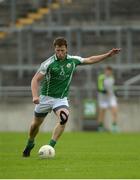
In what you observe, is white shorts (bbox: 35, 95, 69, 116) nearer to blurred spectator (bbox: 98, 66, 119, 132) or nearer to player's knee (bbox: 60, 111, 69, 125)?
player's knee (bbox: 60, 111, 69, 125)

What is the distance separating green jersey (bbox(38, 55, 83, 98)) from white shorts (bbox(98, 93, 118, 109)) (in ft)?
48.7

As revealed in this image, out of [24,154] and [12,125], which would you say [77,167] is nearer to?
[24,154]

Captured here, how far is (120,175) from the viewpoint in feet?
39.2

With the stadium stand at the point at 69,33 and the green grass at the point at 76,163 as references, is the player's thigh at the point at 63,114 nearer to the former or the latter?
the green grass at the point at 76,163

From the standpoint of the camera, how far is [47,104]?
51.0 ft

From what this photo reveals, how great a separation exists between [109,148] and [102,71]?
14.5m

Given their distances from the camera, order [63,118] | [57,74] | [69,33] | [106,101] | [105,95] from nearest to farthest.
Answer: [63,118] → [57,74] → [106,101] → [105,95] → [69,33]

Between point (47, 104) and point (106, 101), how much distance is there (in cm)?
1554

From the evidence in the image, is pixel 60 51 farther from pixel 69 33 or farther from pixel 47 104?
pixel 69 33

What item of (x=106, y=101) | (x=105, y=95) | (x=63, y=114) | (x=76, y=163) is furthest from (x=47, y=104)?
(x=105, y=95)

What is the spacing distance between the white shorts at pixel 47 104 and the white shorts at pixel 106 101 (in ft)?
48.7

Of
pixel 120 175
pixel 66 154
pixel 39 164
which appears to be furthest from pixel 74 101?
pixel 120 175

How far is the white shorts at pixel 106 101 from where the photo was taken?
100 ft

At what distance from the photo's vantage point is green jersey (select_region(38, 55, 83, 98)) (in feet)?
50.3
